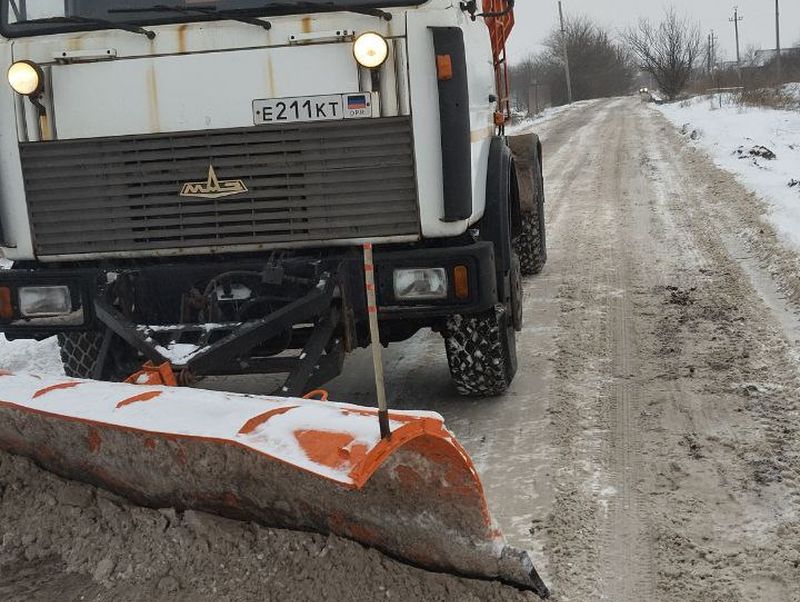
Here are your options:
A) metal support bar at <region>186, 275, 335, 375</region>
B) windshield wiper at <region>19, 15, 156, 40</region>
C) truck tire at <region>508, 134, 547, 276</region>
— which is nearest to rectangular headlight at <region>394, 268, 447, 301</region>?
metal support bar at <region>186, 275, 335, 375</region>

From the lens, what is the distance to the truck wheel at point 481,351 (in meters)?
4.48

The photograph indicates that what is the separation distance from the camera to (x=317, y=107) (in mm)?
3930

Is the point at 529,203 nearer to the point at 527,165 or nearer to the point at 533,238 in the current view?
the point at 527,165

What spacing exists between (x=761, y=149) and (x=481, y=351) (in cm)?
1294

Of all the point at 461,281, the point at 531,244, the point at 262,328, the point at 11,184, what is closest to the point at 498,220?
the point at 461,281

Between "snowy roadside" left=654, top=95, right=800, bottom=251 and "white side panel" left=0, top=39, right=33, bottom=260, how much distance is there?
6.23 m

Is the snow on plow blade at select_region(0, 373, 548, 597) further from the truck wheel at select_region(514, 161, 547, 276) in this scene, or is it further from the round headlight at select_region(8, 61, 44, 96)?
the truck wheel at select_region(514, 161, 547, 276)

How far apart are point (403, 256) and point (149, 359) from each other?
3.99 feet

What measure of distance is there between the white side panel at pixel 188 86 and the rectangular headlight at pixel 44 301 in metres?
0.74

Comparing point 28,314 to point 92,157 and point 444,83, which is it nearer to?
point 92,157

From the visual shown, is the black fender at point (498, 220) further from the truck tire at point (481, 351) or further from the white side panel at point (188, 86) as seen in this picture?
the white side panel at point (188, 86)

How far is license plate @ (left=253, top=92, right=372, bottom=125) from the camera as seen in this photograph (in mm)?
3912

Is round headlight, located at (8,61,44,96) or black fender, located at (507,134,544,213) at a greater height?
round headlight, located at (8,61,44,96)

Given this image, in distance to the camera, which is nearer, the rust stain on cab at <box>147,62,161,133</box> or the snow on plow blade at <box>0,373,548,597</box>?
the snow on plow blade at <box>0,373,548,597</box>
